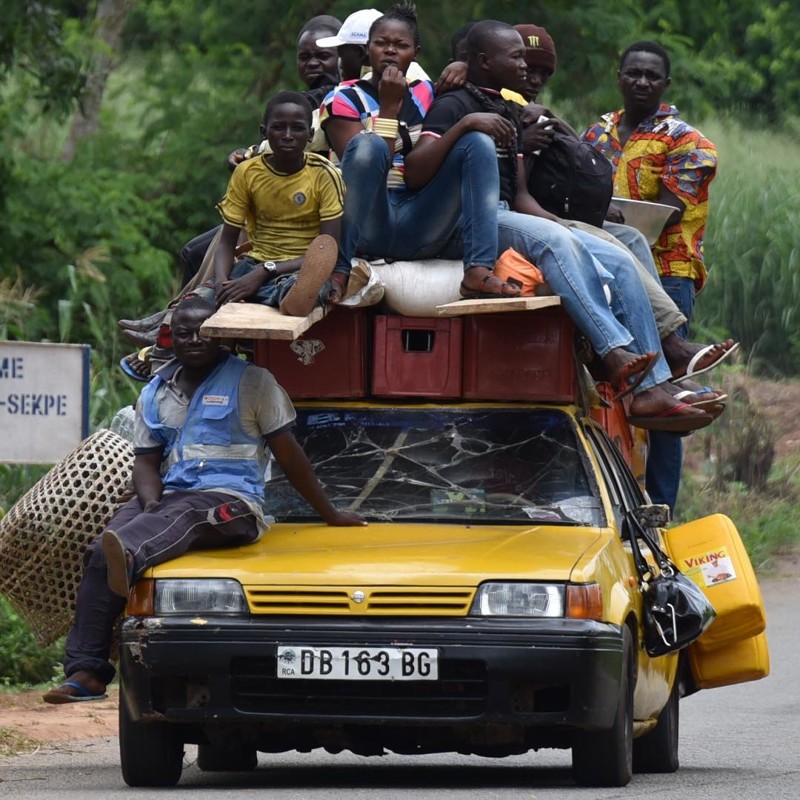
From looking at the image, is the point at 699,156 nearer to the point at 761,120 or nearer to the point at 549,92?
the point at 549,92

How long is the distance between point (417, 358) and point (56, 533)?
1.77m

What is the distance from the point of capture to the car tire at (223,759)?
8.12 m

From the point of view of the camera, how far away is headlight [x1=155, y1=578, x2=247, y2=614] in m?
6.80

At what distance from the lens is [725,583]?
340 inches

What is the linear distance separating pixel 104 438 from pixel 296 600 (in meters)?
2.43

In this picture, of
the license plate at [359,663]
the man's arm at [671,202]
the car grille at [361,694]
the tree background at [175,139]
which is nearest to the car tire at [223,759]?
the car grille at [361,694]

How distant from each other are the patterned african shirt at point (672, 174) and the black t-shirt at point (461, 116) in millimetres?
2163

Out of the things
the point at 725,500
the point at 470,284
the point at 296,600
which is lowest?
the point at 725,500

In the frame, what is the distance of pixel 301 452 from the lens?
7.52 meters

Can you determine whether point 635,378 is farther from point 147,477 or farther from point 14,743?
point 14,743

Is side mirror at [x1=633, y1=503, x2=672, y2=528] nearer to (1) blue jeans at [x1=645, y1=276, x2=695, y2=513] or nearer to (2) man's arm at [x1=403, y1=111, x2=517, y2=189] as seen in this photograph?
(2) man's arm at [x1=403, y1=111, x2=517, y2=189]

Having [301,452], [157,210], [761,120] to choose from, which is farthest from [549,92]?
[301,452]

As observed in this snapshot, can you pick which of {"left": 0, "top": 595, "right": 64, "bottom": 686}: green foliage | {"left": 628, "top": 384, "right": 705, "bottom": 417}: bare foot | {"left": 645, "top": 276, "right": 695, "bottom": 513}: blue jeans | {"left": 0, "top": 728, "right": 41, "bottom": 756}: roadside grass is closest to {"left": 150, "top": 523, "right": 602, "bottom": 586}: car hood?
{"left": 628, "top": 384, "right": 705, "bottom": 417}: bare foot

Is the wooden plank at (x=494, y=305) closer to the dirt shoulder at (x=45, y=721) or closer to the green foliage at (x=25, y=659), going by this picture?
the dirt shoulder at (x=45, y=721)
